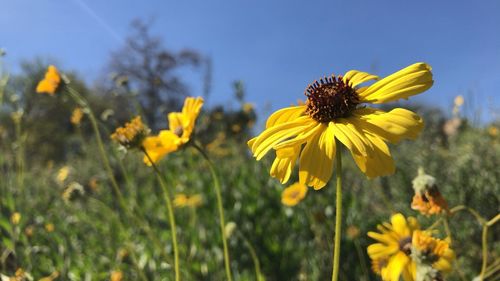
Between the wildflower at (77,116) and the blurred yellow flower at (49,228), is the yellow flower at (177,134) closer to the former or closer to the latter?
the wildflower at (77,116)

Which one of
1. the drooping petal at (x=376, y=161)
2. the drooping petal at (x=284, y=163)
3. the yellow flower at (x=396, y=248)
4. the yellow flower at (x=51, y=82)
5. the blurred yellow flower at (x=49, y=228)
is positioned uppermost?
the yellow flower at (x=51, y=82)

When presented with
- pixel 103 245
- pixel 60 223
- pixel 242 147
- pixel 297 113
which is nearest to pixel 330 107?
pixel 297 113

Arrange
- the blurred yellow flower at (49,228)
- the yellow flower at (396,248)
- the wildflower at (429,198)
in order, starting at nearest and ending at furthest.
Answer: the wildflower at (429,198)
the yellow flower at (396,248)
the blurred yellow flower at (49,228)

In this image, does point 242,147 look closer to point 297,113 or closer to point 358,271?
point 358,271

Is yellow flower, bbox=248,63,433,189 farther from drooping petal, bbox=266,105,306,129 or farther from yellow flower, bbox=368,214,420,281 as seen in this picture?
yellow flower, bbox=368,214,420,281

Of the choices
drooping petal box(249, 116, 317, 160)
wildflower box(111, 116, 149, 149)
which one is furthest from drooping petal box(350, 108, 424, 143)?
wildflower box(111, 116, 149, 149)

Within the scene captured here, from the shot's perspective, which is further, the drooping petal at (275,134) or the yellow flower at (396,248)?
the yellow flower at (396,248)

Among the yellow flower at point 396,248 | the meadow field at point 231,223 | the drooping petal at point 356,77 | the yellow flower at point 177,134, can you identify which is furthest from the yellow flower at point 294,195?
the drooping petal at point 356,77
